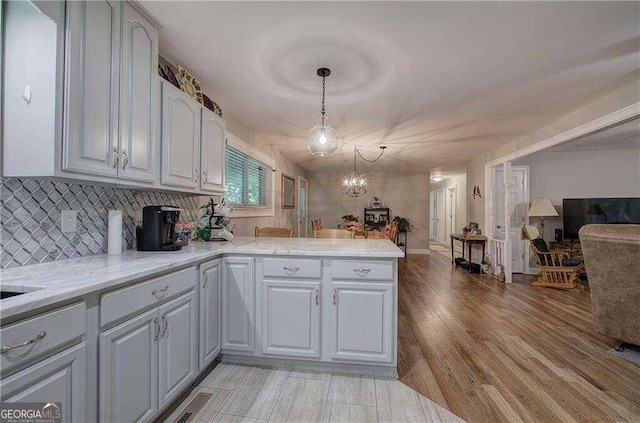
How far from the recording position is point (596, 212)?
492 cm

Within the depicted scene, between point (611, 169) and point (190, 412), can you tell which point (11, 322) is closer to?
point (190, 412)

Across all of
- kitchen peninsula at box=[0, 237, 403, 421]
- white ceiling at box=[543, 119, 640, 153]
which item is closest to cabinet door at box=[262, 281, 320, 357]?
kitchen peninsula at box=[0, 237, 403, 421]

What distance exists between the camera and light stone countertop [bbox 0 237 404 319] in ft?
3.16

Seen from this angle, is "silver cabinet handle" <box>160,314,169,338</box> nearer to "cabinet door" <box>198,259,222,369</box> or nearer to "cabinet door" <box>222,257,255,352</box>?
"cabinet door" <box>198,259,222,369</box>

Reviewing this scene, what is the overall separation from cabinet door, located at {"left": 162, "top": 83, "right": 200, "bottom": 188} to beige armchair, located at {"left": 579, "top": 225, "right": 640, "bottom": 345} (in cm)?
332

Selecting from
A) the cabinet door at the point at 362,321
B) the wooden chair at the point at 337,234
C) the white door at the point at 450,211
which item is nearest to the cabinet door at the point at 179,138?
the cabinet door at the point at 362,321

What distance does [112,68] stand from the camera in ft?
5.02

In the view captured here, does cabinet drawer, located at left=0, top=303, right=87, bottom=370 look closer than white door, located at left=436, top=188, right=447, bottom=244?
Yes

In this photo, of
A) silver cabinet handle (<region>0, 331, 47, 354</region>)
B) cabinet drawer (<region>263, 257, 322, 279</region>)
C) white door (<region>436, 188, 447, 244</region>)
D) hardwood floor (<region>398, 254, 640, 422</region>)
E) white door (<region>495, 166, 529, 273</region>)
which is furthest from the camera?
white door (<region>436, 188, 447, 244</region>)

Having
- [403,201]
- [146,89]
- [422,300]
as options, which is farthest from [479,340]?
[403,201]

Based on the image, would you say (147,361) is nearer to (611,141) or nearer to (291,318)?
(291,318)

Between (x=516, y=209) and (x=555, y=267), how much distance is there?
1368 millimetres

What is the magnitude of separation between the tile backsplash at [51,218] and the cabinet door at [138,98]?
322 mm

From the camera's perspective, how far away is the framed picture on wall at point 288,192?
225 inches
